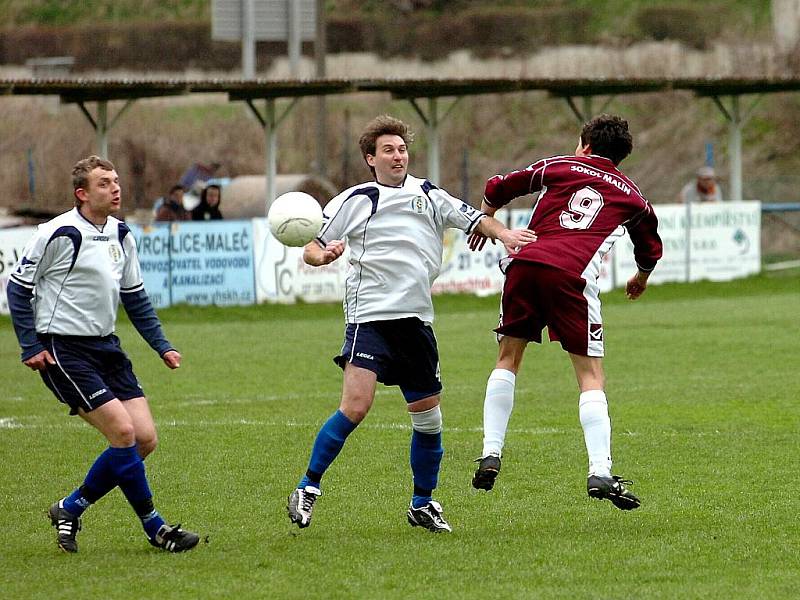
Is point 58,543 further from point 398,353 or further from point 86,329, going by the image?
point 398,353

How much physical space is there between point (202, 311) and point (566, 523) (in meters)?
14.2

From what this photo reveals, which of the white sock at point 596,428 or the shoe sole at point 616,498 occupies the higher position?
the white sock at point 596,428

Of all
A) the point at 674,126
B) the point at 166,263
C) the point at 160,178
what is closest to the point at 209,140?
the point at 160,178

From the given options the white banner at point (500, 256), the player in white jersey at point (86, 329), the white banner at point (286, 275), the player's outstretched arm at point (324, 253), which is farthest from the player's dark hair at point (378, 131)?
the white banner at point (286, 275)

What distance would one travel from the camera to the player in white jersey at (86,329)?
632cm

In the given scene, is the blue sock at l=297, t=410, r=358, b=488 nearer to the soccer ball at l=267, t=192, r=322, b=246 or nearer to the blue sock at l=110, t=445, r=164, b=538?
the blue sock at l=110, t=445, r=164, b=538

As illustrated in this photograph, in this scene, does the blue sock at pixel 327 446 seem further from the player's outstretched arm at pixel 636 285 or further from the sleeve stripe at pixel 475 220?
the player's outstretched arm at pixel 636 285

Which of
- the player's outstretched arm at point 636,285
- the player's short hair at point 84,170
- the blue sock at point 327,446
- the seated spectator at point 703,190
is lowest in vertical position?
the blue sock at point 327,446

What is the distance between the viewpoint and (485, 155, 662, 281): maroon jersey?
267 inches

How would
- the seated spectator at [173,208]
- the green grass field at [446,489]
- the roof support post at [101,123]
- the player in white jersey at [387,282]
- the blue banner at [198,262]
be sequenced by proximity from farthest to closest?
the roof support post at [101,123], the seated spectator at [173,208], the blue banner at [198,262], the player in white jersey at [387,282], the green grass field at [446,489]

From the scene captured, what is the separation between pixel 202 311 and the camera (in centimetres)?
2058

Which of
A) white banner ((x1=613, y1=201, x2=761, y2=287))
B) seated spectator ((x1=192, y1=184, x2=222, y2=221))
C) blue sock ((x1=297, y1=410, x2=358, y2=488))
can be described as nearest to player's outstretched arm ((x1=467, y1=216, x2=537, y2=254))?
blue sock ((x1=297, y1=410, x2=358, y2=488))

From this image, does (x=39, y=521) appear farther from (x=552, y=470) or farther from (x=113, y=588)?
(x=552, y=470)

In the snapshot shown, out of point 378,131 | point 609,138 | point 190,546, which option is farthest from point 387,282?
point 190,546
